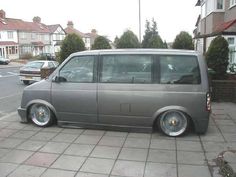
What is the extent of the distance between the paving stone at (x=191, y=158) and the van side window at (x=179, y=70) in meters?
1.49

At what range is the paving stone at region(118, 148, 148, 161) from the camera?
5168 mm

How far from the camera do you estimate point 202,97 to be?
607 cm

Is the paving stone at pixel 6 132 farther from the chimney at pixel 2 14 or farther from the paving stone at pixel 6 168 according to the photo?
the chimney at pixel 2 14

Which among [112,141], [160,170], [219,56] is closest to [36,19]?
[219,56]

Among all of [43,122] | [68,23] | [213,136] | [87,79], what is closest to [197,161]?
[213,136]

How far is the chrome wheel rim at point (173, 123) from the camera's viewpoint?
20.7 ft

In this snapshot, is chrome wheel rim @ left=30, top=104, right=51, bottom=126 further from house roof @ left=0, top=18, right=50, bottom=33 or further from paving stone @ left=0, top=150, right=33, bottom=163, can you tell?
house roof @ left=0, top=18, right=50, bottom=33

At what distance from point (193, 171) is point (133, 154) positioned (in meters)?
1.12

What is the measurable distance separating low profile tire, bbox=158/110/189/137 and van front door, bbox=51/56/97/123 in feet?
4.72

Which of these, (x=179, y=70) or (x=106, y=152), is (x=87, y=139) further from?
(x=179, y=70)

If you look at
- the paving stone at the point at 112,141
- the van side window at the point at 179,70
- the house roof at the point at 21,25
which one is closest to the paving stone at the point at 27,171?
the paving stone at the point at 112,141

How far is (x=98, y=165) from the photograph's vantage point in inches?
193

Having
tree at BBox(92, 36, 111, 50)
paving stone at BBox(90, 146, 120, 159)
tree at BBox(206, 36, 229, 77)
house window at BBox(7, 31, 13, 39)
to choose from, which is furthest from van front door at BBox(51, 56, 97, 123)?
house window at BBox(7, 31, 13, 39)

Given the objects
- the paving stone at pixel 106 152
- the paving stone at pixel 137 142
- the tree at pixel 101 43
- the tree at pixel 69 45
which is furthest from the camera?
the tree at pixel 101 43
